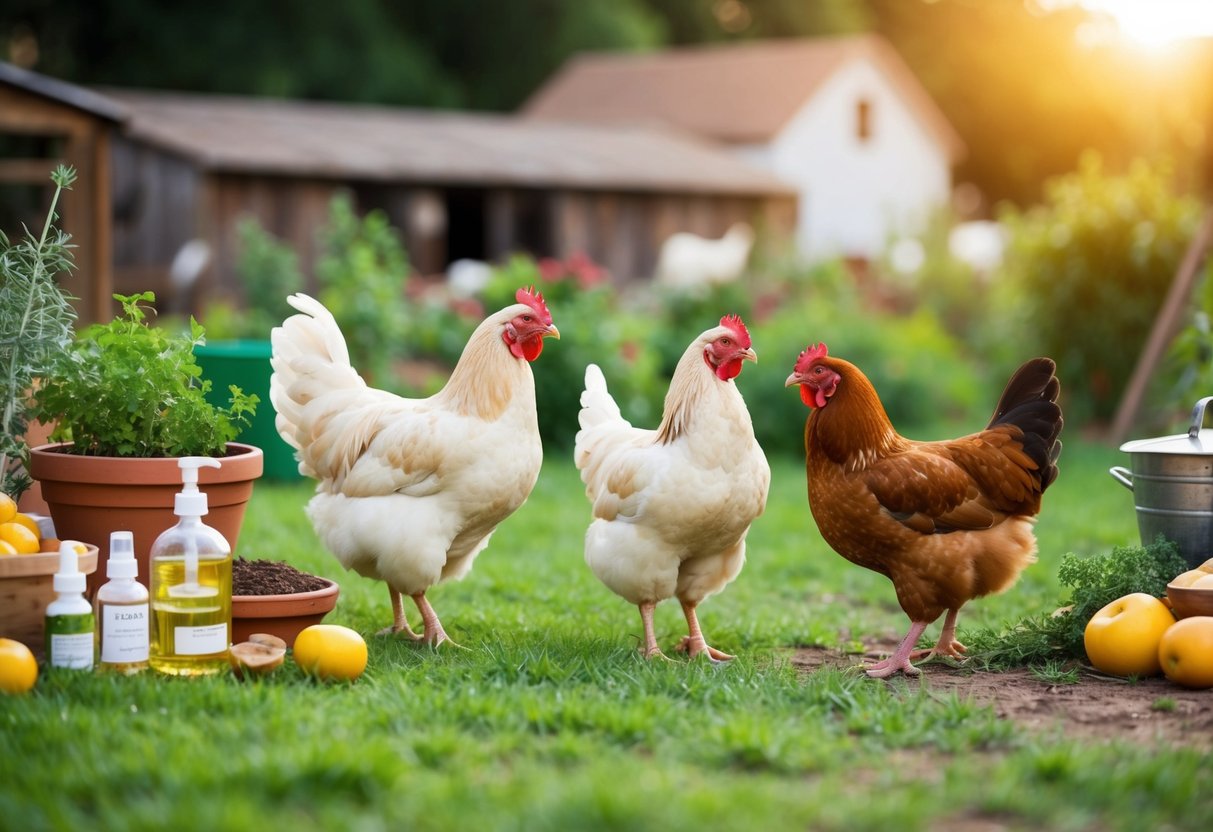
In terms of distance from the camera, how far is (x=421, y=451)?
15.3ft

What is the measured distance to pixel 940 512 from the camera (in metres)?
4.59

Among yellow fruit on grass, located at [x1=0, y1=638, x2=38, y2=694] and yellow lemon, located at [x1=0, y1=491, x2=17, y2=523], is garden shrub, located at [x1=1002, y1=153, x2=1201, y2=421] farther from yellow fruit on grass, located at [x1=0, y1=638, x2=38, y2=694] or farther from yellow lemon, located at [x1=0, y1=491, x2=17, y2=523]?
yellow fruit on grass, located at [x1=0, y1=638, x2=38, y2=694]

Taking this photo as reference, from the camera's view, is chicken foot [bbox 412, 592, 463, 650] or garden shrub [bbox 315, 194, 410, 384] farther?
garden shrub [bbox 315, 194, 410, 384]

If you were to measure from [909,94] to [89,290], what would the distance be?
27741mm

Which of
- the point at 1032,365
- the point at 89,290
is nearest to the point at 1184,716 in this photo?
the point at 1032,365

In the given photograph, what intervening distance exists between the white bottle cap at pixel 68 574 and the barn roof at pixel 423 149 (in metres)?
15.6

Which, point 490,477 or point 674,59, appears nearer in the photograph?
point 490,477

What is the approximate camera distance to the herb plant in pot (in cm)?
433

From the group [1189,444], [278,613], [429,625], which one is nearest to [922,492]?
[1189,444]

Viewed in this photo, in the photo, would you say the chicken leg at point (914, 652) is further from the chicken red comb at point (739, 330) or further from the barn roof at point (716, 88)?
the barn roof at point (716, 88)

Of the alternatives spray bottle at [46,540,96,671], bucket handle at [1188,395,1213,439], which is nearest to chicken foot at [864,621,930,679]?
bucket handle at [1188,395,1213,439]

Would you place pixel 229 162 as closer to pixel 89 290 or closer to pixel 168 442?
pixel 89 290

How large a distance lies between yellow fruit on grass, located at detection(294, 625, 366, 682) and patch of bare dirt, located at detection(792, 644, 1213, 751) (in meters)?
1.79

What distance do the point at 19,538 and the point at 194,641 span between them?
684mm
